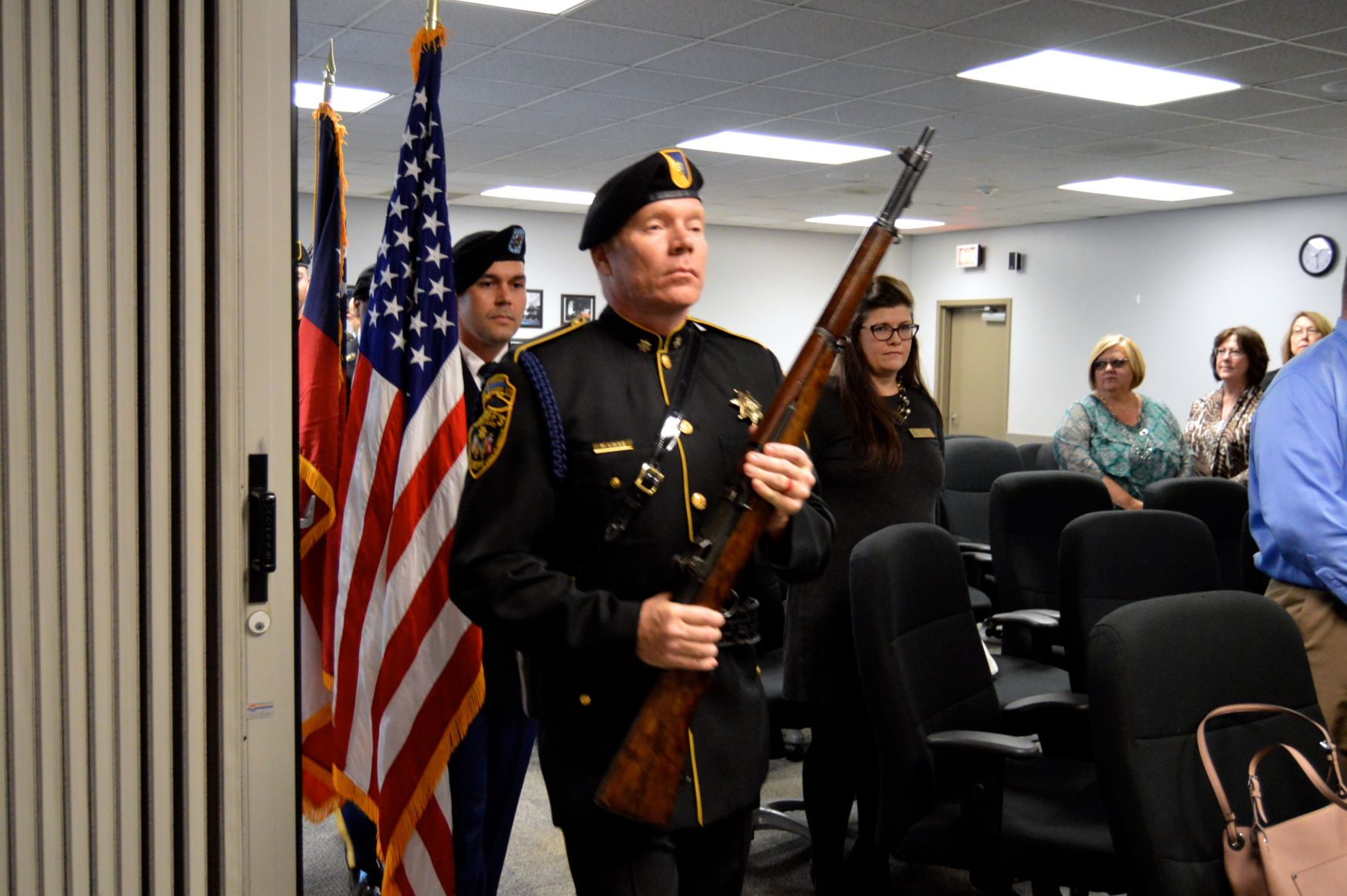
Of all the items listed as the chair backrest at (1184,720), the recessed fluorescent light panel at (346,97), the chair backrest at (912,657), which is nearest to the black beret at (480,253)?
the chair backrest at (912,657)

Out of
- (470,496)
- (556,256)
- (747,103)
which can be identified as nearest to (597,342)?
(470,496)

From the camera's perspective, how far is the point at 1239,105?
18.5 feet

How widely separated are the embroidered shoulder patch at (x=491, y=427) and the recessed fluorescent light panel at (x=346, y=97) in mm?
4786

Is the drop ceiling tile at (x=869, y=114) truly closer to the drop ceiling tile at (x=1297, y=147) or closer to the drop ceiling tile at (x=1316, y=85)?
the drop ceiling tile at (x=1316, y=85)

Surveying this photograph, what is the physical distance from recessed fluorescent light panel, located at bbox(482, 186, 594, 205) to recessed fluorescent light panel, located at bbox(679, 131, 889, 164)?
2215 mm

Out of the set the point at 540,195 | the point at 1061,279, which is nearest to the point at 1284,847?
the point at 540,195

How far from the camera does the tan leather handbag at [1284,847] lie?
1.41 meters

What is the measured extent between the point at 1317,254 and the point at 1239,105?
353 centimetres

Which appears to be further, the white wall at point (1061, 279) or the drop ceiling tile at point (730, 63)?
the white wall at point (1061, 279)

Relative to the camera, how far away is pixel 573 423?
138cm

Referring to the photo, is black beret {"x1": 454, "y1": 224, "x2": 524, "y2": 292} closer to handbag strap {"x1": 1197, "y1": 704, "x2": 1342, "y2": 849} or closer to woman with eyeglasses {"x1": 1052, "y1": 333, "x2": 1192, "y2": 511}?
handbag strap {"x1": 1197, "y1": 704, "x2": 1342, "y2": 849}

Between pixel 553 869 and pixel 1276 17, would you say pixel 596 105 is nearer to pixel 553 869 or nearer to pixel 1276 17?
pixel 1276 17

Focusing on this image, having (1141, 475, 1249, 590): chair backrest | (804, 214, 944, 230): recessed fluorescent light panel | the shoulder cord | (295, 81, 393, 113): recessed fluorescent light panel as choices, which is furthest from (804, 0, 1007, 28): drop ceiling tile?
(804, 214, 944, 230): recessed fluorescent light panel

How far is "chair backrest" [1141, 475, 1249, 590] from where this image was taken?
150 inches
